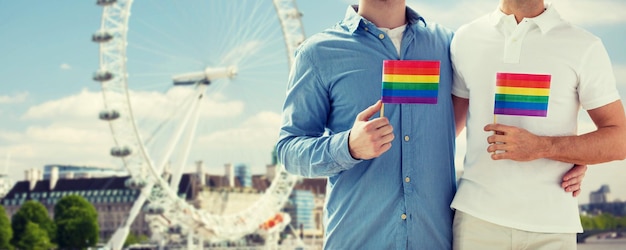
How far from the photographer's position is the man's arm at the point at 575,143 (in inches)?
61.0

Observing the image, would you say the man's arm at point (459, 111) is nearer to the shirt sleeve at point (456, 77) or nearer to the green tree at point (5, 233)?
the shirt sleeve at point (456, 77)

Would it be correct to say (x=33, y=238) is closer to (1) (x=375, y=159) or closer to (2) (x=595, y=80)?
(1) (x=375, y=159)

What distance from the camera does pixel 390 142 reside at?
5.35 feet

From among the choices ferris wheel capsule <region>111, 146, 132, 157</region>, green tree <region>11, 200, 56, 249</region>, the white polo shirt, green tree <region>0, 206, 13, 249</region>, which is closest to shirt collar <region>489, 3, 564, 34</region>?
the white polo shirt

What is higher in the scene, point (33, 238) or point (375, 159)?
point (33, 238)

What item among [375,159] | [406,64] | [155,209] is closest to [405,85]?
[406,64]

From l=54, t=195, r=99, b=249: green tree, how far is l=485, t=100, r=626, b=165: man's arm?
84.6 feet

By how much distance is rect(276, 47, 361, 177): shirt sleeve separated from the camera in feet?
5.40

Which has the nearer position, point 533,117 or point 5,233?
point 533,117

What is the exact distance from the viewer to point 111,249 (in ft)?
67.2

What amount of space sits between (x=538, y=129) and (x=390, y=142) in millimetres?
274

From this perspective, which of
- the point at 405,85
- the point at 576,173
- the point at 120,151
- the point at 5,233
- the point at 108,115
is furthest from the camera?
the point at 5,233

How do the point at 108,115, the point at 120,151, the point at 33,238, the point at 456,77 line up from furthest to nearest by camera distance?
the point at 33,238 < the point at 120,151 < the point at 108,115 < the point at 456,77

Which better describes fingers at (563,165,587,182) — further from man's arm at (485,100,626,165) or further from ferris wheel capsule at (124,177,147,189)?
ferris wheel capsule at (124,177,147,189)
